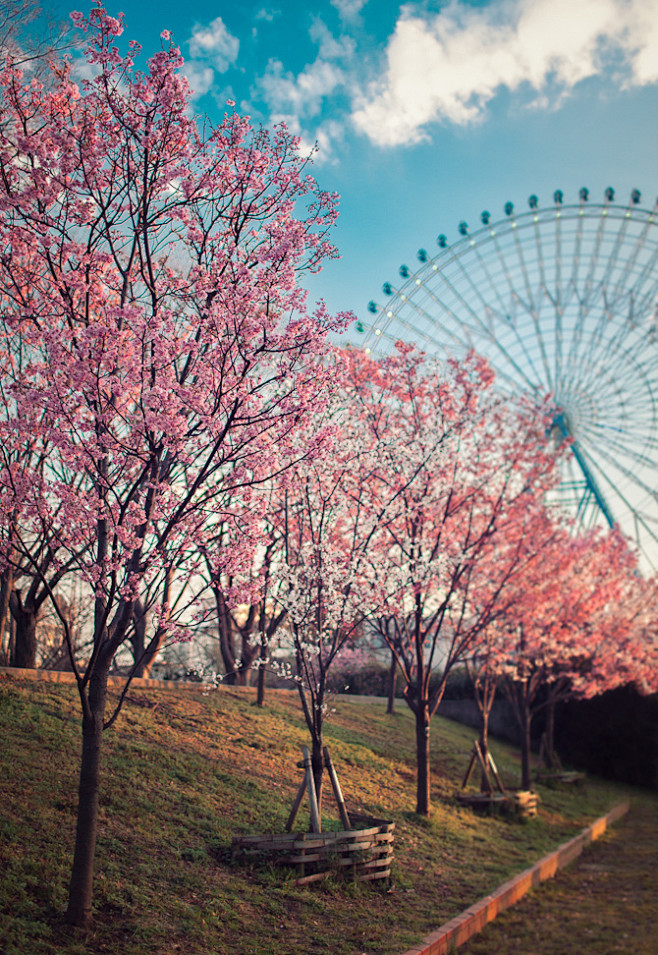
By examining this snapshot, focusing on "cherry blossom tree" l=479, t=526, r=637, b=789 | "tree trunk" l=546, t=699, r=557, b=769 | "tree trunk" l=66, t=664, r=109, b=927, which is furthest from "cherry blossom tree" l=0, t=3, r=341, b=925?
"tree trunk" l=546, t=699, r=557, b=769

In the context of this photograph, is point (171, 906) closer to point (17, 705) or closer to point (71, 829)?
point (71, 829)

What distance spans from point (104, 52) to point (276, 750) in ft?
30.0

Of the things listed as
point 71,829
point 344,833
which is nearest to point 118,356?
point 71,829

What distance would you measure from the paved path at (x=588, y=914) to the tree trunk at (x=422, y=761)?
197 cm

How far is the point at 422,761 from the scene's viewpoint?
34.6 feet

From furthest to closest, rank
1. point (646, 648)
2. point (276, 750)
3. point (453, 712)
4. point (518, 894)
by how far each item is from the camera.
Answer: point (453, 712) → point (646, 648) → point (276, 750) → point (518, 894)

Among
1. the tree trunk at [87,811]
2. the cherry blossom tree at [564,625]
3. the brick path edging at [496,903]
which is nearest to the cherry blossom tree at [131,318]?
the tree trunk at [87,811]

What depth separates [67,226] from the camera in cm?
514

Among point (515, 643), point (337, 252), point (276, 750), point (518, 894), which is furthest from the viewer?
point (515, 643)

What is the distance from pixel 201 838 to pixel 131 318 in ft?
16.5

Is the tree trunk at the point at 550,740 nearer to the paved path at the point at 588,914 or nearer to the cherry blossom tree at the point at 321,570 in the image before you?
the paved path at the point at 588,914

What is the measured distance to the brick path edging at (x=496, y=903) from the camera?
584cm

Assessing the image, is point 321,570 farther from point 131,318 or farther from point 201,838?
point 131,318

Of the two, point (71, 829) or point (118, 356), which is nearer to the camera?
point (118, 356)
